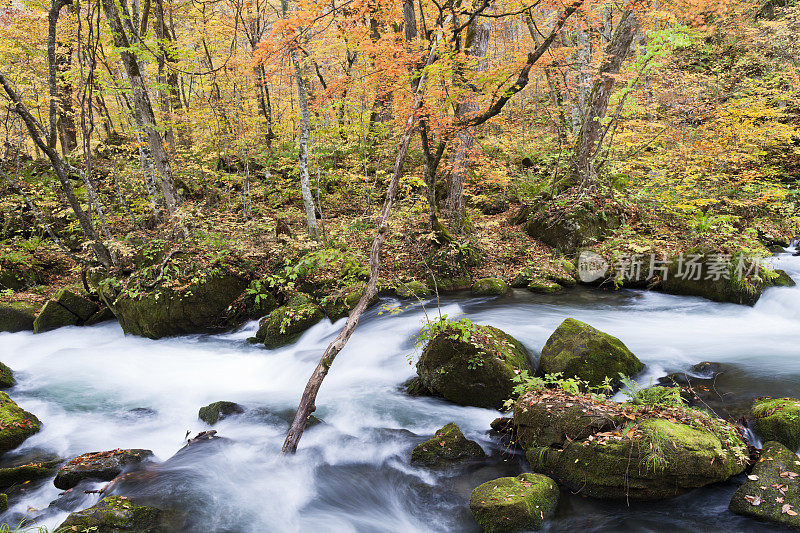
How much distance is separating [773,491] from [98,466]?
6.68 m

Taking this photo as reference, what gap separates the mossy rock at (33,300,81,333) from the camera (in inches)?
378

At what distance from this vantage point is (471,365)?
18.8ft

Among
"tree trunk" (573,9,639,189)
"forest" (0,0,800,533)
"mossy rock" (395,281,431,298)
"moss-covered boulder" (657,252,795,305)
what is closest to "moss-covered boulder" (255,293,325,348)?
"forest" (0,0,800,533)

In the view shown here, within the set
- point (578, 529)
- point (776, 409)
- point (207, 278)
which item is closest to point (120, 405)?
point (207, 278)

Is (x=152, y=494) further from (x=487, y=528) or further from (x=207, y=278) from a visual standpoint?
(x=207, y=278)

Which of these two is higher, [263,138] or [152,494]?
[263,138]

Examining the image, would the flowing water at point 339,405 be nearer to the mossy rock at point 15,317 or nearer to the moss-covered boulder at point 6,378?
the moss-covered boulder at point 6,378

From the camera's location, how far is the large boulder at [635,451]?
383cm

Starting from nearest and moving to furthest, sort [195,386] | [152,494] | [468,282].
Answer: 1. [152,494]
2. [195,386]
3. [468,282]

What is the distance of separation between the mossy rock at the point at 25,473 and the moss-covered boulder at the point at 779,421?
7.90 metres

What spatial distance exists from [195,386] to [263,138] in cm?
1237

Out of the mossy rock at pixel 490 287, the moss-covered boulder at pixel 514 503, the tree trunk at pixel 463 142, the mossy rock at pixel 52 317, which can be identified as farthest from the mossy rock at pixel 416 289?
the mossy rock at pixel 52 317

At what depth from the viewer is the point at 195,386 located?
7.41 m

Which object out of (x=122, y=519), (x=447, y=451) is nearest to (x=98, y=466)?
(x=122, y=519)
